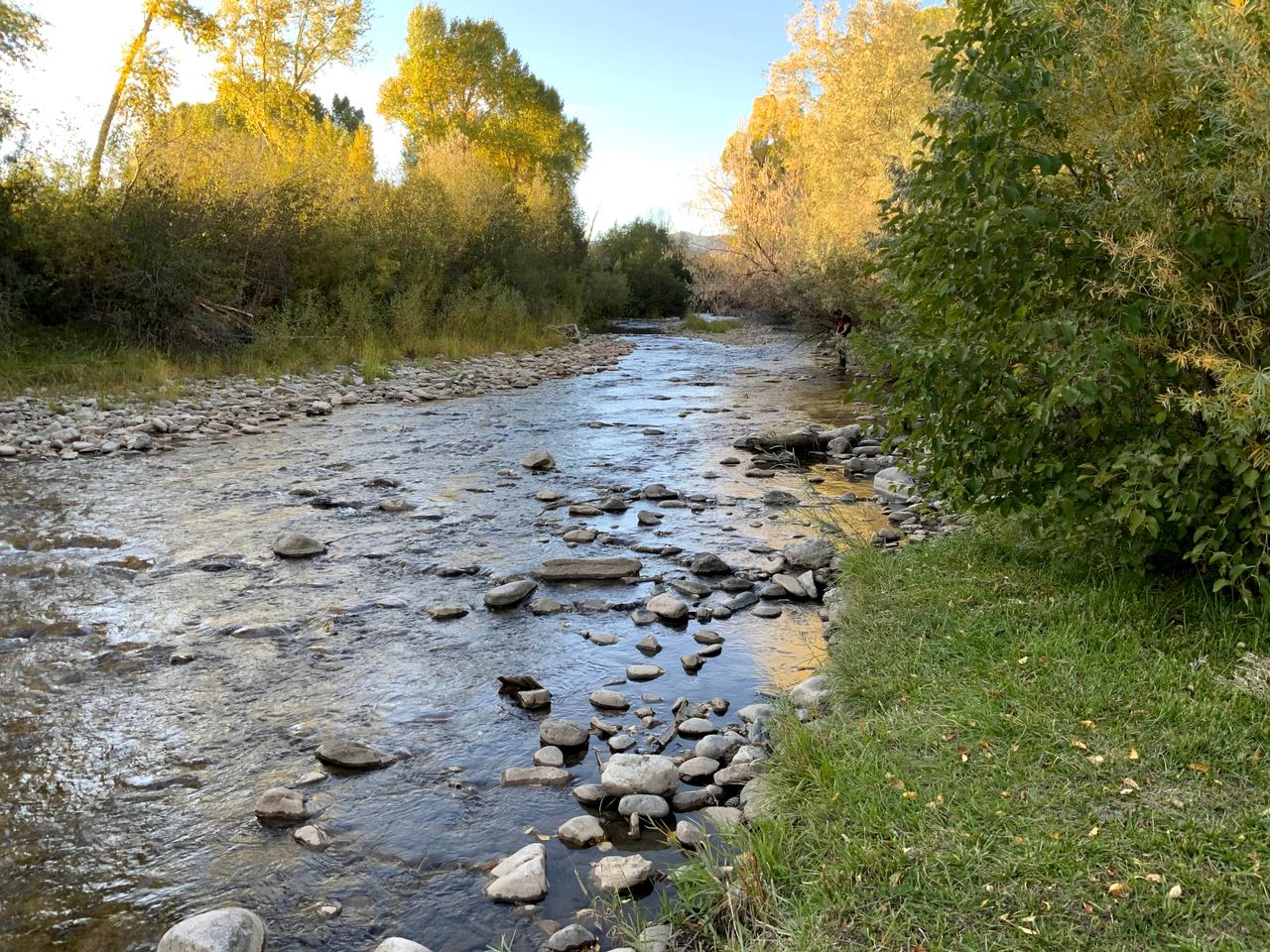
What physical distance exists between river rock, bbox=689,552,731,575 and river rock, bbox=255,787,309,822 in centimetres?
401

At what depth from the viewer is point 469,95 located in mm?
50000

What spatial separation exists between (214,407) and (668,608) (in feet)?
39.4

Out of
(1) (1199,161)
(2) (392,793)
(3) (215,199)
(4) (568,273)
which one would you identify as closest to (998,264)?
(1) (1199,161)

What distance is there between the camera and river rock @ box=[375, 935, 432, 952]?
302 cm

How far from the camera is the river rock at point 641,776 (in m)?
4.09

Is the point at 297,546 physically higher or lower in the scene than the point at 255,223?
lower

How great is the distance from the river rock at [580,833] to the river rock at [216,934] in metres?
1.23

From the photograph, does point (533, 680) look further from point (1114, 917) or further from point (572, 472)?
point (572, 472)

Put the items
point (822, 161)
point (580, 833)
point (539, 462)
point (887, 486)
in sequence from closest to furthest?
point (580, 833), point (887, 486), point (539, 462), point (822, 161)

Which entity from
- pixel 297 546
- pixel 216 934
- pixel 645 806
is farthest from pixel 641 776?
pixel 297 546

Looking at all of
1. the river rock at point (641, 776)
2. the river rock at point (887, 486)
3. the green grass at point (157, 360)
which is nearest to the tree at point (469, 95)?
the green grass at point (157, 360)

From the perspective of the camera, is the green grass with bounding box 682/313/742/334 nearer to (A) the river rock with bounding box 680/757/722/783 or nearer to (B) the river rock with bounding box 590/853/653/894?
(A) the river rock with bounding box 680/757/722/783

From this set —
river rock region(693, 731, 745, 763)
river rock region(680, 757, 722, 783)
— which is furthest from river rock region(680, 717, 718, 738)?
river rock region(680, 757, 722, 783)

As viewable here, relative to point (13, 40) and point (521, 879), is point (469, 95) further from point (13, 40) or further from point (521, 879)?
point (521, 879)
